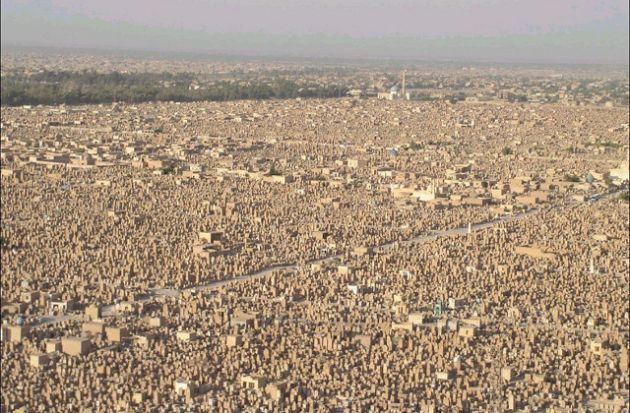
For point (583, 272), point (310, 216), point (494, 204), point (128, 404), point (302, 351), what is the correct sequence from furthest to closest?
point (494, 204) → point (310, 216) → point (583, 272) → point (302, 351) → point (128, 404)

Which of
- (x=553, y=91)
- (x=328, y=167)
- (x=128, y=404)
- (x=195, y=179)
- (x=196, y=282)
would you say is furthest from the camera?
(x=553, y=91)

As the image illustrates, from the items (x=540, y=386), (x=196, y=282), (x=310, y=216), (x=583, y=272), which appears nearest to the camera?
(x=540, y=386)

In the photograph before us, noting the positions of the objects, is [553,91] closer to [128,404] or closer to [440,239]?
[440,239]

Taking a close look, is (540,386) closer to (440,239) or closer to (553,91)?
(440,239)

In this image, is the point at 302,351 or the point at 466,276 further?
the point at 466,276

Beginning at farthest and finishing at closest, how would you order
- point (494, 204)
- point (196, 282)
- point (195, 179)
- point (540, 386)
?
1. point (195, 179)
2. point (494, 204)
3. point (196, 282)
4. point (540, 386)

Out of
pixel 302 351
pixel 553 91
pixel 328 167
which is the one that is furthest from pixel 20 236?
pixel 553 91

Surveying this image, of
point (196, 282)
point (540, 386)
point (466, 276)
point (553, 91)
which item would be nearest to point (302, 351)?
point (540, 386)
